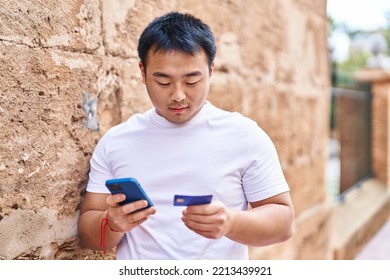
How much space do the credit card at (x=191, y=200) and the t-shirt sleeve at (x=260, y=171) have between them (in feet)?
0.88

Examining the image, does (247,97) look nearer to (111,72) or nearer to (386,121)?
(111,72)

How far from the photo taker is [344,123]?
744 cm

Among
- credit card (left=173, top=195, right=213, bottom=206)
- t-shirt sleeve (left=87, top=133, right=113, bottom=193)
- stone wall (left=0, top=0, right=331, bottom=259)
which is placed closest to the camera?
credit card (left=173, top=195, right=213, bottom=206)

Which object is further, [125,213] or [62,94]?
[62,94]

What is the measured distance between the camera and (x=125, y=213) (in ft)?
4.69

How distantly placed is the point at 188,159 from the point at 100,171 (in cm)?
33

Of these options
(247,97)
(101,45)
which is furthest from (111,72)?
(247,97)

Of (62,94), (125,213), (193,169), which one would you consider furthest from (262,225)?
(62,94)

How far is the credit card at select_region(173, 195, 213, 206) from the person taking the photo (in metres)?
1.36

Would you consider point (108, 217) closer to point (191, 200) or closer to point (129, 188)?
point (129, 188)

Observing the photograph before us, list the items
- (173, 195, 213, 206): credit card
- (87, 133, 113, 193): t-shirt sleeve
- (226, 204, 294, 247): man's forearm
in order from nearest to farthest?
(173, 195, 213, 206): credit card
(226, 204, 294, 247): man's forearm
(87, 133, 113, 193): t-shirt sleeve

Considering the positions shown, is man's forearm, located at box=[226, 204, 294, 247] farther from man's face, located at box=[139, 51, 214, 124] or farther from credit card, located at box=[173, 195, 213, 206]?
man's face, located at box=[139, 51, 214, 124]

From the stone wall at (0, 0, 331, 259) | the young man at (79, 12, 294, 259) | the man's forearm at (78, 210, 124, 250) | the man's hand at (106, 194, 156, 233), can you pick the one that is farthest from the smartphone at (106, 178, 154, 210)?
the stone wall at (0, 0, 331, 259)

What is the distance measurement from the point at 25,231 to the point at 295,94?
2.79 m
